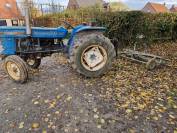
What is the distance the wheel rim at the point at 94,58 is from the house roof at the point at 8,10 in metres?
23.2

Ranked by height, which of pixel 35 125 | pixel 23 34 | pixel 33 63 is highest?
pixel 23 34

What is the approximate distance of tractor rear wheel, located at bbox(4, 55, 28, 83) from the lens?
15.0ft

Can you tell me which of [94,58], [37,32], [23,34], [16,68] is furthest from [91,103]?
[23,34]

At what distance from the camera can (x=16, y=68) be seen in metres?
4.73

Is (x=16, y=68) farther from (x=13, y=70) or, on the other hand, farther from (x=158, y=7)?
(x=158, y=7)

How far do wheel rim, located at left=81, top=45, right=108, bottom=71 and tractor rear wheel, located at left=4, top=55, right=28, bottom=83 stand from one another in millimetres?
1346

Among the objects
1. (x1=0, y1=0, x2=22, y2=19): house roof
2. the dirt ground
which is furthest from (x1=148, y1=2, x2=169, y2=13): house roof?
the dirt ground

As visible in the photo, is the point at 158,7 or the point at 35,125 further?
the point at 158,7

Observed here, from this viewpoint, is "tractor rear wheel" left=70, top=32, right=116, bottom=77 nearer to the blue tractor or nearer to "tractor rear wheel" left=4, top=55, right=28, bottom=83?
the blue tractor

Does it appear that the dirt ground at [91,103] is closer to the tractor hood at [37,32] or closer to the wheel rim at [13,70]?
the wheel rim at [13,70]

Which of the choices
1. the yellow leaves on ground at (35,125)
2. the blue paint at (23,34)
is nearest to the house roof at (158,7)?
the blue paint at (23,34)

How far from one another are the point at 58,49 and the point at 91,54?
36.1 inches

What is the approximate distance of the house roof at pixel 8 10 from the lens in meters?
26.2

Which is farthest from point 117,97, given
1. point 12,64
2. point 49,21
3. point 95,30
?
point 49,21
